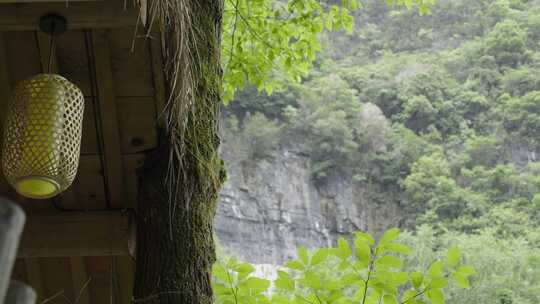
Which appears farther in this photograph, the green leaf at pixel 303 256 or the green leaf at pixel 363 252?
the green leaf at pixel 303 256

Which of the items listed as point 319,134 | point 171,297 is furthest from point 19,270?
point 319,134

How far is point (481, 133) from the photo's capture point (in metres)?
22.0

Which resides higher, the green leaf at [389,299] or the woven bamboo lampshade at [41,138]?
the woven bamboo lampshade at [41,138]

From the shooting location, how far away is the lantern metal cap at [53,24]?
1320 millimetres

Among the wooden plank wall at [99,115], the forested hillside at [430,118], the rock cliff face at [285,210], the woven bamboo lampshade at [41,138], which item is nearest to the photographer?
the woven bamboo lampshade at [41,138]

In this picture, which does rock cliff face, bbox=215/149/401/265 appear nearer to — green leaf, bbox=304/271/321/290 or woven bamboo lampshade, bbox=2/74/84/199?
green leaf, bbox=304/271/321/290

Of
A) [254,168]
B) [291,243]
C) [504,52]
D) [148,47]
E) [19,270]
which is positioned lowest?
[291,243]

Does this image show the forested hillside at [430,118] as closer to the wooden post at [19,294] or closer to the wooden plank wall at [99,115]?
the wooden plank wall at [99,115]

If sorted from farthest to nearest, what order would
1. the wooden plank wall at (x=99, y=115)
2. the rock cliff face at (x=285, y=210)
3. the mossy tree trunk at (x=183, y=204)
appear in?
the rock cliff face at (x=285, y=210) < the wooden plank wall at (x=99, y=115) < the mossy tree trunk at (x=183, y=204)

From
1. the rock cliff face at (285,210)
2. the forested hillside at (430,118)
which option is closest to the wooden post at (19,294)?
the forested hillside at (430,118)

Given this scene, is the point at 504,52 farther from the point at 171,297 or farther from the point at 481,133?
the point at 171,297

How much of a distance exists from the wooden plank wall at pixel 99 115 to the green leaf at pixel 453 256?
2.22 ft

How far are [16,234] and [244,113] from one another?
71.8 ft

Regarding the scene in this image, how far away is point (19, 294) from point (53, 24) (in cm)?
100
